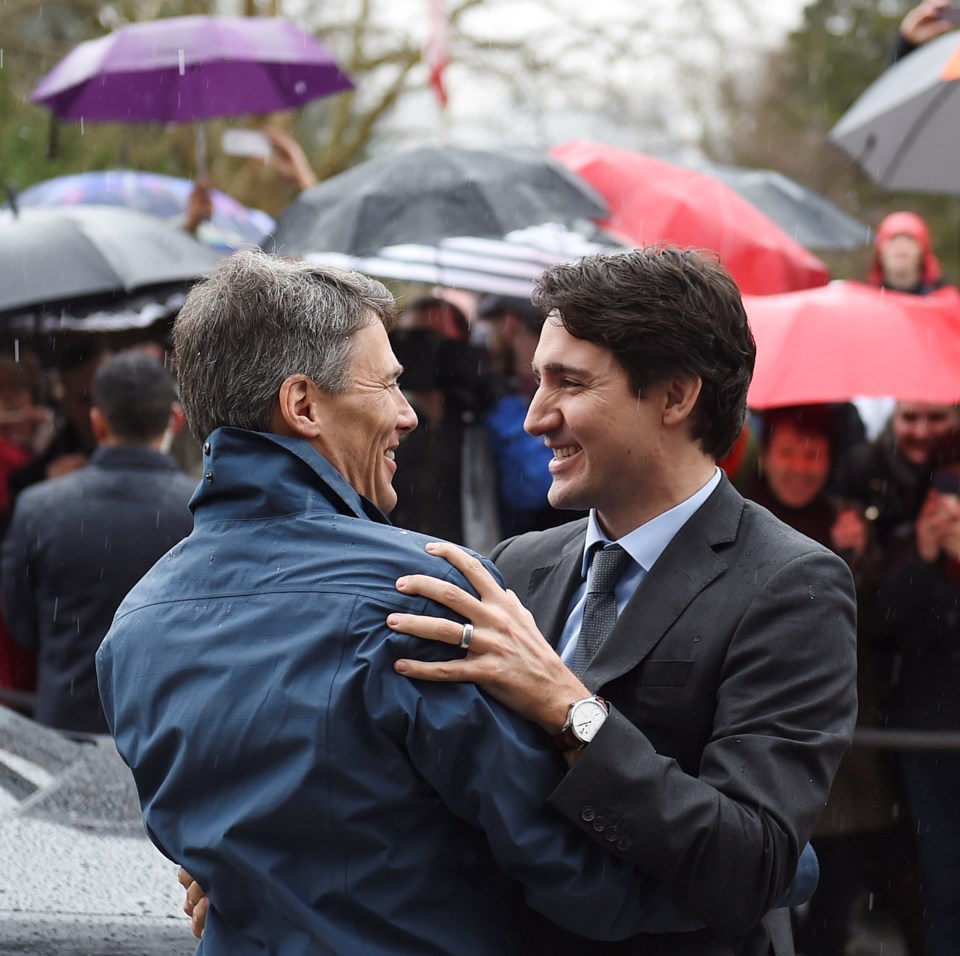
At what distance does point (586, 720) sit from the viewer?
6.77 feet

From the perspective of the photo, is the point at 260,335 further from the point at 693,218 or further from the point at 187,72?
the point at 187,72

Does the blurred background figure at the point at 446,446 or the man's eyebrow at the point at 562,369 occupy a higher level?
the man's eyebrow at the point at 562,369

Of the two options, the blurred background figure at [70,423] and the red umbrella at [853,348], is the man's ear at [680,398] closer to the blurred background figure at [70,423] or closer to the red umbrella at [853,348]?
the red umbrella at [853,348]

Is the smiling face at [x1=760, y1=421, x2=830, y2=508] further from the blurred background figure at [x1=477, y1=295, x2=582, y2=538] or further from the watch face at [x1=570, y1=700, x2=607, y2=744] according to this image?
the watch face at [x1=570, y1=700, x2=607, y2=744]

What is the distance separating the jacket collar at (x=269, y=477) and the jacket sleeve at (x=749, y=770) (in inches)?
21.2

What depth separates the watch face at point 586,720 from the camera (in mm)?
2057

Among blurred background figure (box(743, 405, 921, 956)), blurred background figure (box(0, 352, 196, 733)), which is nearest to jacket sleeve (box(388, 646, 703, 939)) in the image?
blurred background figure (box(743, 405, 921, 956))

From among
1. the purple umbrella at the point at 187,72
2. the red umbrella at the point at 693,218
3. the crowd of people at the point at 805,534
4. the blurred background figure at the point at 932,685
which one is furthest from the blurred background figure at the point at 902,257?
the purple umbrella at the point at 187,72

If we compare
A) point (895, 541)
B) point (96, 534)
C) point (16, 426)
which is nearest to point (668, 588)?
point (895, 541)

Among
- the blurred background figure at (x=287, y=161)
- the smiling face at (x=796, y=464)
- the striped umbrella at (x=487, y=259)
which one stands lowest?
the smiling face at (x=796, y=464)

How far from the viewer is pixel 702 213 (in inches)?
268

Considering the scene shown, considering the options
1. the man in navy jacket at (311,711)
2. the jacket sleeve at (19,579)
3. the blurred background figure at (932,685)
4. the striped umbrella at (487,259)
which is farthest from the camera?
the striped umbrella at (487,259)

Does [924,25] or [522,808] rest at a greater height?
[924,25]

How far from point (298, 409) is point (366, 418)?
4.9 inches
